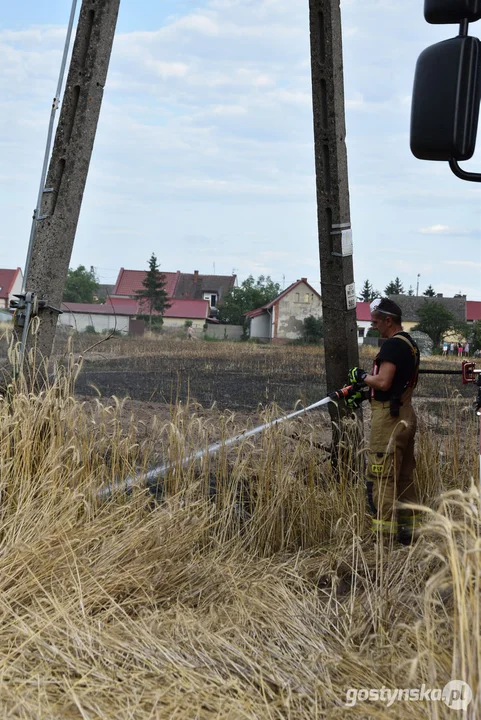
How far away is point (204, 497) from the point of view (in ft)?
18.5

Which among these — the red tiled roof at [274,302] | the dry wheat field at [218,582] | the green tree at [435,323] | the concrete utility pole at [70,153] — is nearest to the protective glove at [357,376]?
the dry wheat field at [218,582]

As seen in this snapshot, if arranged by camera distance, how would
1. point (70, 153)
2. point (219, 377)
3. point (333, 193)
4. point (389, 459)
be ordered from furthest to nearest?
point (219, 377) → point (333, 193) → point (70, 153) → point (389, 459)

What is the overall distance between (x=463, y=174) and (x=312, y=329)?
47.6 meters

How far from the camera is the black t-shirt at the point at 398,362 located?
19.8 ft

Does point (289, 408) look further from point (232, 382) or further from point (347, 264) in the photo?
point (347, 264)

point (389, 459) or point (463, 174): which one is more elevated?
point (463, 174)

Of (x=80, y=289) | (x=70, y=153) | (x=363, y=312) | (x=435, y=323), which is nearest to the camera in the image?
(x=70, y=153)

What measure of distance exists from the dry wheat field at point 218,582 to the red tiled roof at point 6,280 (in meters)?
43.7

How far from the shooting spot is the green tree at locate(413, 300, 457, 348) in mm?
34688

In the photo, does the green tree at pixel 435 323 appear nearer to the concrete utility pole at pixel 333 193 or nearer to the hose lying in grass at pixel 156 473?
the concrete utility pole at pixel 333 193

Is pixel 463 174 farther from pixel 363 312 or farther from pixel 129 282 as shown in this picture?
pixel 129 282

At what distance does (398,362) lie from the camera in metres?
6.02

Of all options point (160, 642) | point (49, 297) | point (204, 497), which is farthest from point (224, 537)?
point (49, 297)

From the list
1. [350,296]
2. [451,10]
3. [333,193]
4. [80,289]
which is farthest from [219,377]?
[80,289]
